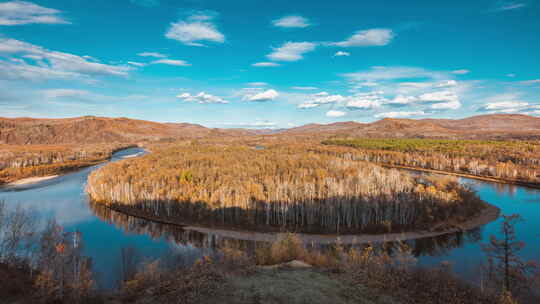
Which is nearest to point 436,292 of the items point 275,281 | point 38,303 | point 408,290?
point 408,290

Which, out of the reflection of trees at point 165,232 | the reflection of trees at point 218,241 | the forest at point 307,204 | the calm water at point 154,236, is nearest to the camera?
the calm water at point 154,236

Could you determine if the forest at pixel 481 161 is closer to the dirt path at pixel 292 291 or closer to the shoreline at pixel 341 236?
the shoreline at pixel 341 236

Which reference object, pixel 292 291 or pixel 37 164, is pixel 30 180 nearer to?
pixel 37 164

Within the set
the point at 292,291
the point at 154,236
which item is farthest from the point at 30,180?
the point at 292,291

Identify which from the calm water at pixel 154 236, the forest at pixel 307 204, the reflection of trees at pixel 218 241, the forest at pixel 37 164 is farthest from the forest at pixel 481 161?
the forest at pixel 37 164

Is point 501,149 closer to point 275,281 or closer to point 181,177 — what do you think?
point 181,177

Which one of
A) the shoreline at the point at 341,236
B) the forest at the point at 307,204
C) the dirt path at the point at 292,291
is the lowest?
the shoreline at the point at 341,236

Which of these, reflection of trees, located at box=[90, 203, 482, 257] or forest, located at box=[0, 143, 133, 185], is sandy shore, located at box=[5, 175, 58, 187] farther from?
reflection of trees, located at box=[90, 203, 482, 257]

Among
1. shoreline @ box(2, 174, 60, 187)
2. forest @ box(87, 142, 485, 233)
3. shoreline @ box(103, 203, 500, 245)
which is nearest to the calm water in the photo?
shoreline @ box(103, 203, 500, 245)
